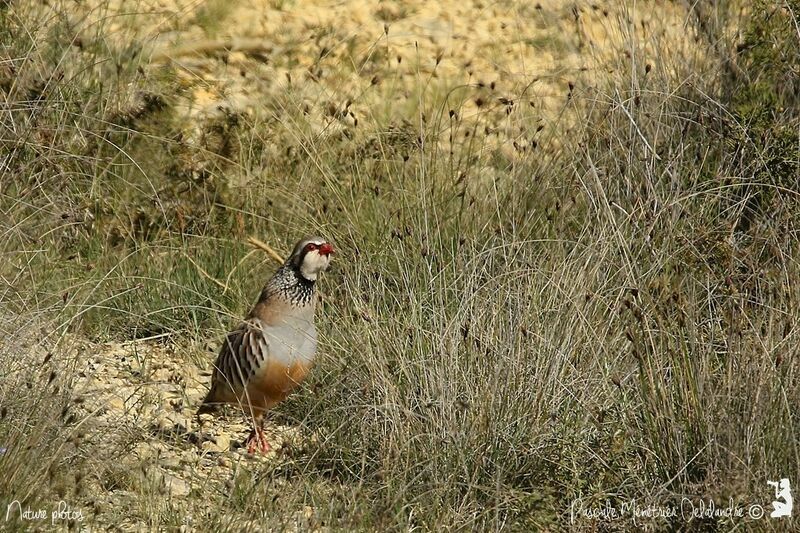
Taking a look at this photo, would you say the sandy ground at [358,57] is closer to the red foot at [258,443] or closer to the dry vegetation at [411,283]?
the dry vegetation at [411,283]

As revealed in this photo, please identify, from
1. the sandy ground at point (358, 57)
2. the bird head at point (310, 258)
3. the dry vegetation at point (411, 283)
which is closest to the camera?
the dry vegetation at point (411, 283)

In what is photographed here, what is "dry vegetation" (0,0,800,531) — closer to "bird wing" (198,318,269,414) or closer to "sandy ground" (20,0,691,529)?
"sandy ground" (20,0,691,529)

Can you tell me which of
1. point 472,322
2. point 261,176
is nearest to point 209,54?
point 261,176

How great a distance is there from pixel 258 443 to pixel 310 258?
0.82 metres

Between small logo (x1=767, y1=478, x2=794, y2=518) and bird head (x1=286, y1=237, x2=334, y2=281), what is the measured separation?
219 cm

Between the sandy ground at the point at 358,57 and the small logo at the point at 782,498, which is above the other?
the sandy ground at the point at 358,57

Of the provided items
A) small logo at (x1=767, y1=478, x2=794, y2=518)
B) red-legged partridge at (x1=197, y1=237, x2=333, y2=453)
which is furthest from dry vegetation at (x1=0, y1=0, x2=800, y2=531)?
red-legged partridge at (x1=197, y1=237, x2=333, y2=453)

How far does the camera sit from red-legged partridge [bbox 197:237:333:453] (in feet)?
17.7

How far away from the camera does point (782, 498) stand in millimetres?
4285

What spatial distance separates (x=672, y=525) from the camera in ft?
14.6

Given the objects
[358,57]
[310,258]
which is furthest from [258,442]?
[358,57]

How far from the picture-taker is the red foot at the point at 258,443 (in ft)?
17.5

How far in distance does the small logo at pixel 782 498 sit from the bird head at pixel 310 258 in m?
2.19

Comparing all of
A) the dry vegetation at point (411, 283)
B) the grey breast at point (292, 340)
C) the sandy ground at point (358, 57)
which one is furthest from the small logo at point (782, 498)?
the sandy ground at point (358, 57)
